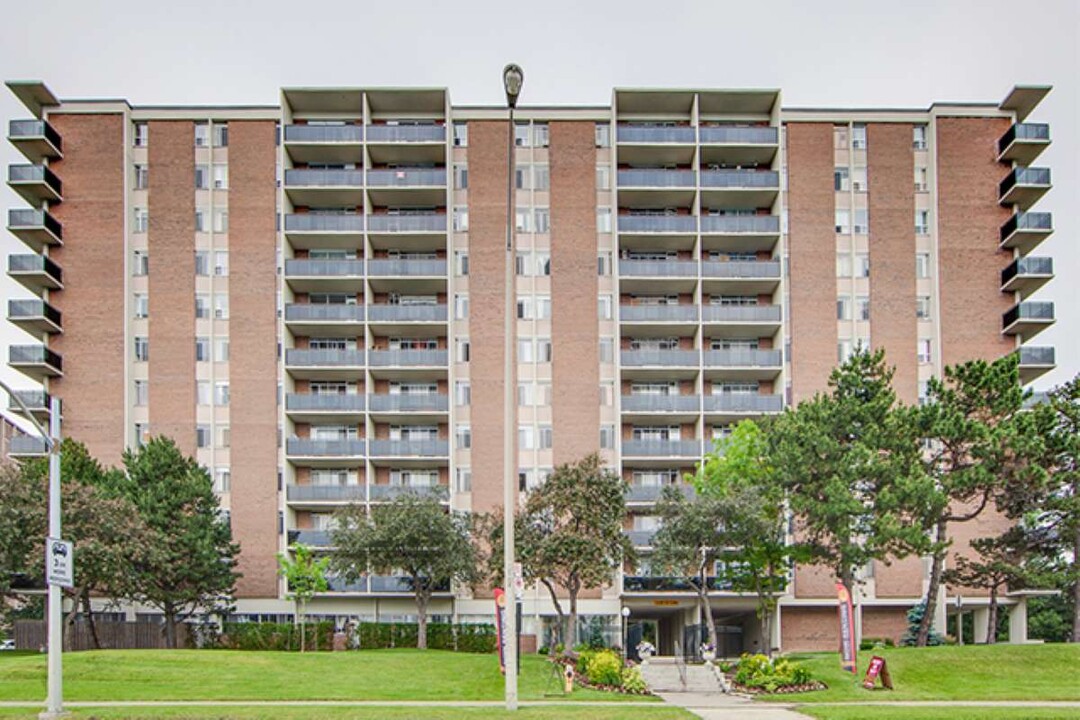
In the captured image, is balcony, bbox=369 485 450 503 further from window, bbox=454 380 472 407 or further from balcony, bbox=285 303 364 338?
balcony, bbox=285 303 364 338

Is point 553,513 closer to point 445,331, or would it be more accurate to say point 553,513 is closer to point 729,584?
point 729,584

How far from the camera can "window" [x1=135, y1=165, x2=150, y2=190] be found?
68125mm

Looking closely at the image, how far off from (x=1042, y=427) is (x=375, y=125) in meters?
41.3

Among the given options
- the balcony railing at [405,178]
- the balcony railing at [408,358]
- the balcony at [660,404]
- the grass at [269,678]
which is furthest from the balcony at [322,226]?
the grass at [269,678]

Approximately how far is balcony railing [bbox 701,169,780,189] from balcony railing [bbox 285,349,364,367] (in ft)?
75.1

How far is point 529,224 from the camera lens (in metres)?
68.1

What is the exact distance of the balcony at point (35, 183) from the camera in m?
65.9

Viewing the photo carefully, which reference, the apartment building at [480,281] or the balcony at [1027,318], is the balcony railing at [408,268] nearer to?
the apartment building at [480,281]

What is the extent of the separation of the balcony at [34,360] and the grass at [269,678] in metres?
26.8

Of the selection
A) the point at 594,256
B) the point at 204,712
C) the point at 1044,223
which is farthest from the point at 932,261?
the point at 204,712

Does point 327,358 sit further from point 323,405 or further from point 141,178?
point 141,178

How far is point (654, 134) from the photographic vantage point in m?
67.7

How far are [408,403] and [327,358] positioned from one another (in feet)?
17.9

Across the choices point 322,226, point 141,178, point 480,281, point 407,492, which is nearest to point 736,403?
point 480,281
